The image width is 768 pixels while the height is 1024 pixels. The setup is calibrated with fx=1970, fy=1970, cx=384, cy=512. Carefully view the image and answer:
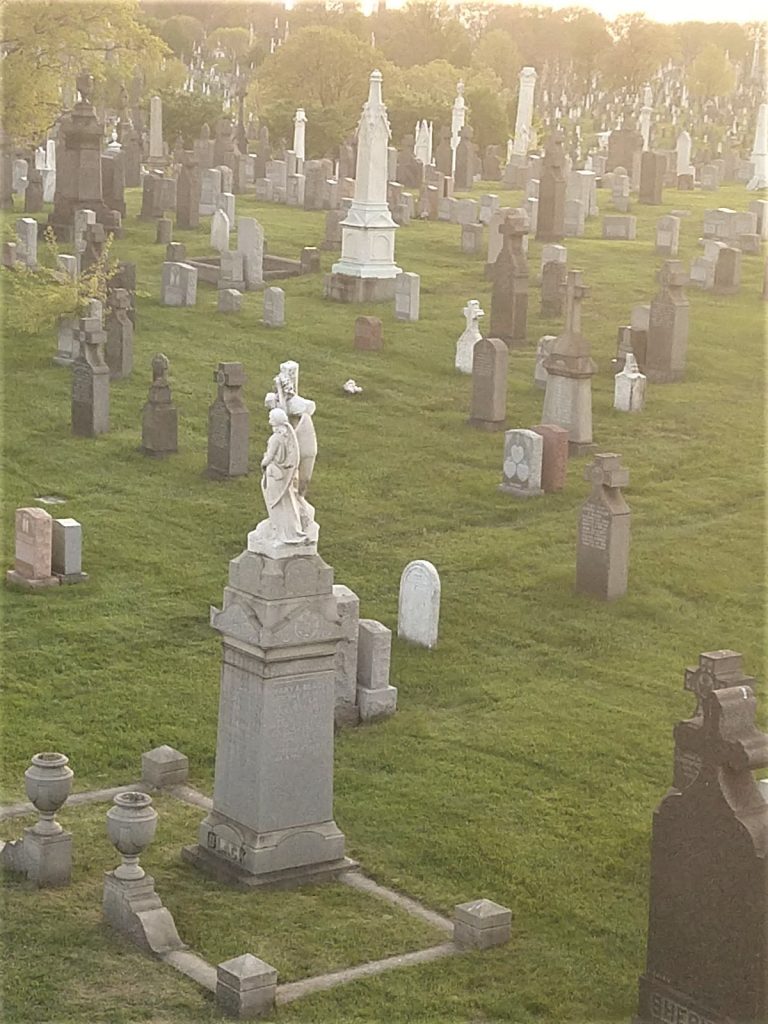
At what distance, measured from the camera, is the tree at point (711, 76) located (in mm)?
91312

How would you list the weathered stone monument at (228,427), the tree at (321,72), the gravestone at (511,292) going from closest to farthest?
the weathered stone monument at (228,427) < the gravestone at (511,292) < the tree at (321,72)

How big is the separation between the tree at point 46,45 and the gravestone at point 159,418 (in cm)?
1663

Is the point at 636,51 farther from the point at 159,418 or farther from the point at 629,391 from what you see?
the point at 159,418

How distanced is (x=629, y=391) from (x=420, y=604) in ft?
31.0

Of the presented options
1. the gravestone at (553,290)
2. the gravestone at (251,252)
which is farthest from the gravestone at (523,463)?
the gravestone at (251,252)

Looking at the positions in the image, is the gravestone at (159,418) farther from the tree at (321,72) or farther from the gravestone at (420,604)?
the tree at (321,72)

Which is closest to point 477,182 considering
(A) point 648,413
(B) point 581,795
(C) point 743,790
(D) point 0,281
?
(D) point 0,281

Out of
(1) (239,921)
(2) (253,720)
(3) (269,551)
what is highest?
(3) (269,551)

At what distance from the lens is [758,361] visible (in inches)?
1146

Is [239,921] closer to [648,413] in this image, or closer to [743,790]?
[743,790]

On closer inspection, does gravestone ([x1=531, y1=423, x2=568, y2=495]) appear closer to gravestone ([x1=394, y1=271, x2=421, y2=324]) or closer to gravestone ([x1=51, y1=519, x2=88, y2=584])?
gravestone ([x1=51, y1=519, x2=88, y2=584])

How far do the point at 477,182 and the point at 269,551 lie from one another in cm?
4261

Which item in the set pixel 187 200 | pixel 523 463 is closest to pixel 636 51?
pixel 187 200

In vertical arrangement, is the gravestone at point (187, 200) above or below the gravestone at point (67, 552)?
above
